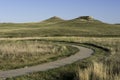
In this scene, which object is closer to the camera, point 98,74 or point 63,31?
point 98,74

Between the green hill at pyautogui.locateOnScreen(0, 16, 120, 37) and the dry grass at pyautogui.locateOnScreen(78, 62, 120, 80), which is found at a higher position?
the dry grass at pyautogui.locateOnScreen(78, 62, 120, 80)

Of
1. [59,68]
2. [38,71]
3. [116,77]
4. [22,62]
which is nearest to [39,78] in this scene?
[38,71]

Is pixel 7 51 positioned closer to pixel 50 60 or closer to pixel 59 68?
pixel 50 60

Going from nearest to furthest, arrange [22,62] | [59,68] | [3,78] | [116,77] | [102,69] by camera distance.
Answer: [116,77] < [3,78] < [102,69] < [59,68] < [22,62]

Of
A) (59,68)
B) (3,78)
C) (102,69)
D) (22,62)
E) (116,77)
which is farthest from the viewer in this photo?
(22,62)

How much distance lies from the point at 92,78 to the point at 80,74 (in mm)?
626

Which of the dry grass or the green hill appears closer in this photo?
the dry grass

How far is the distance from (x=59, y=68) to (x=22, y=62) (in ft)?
12.1

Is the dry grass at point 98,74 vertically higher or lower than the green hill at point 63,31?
higher

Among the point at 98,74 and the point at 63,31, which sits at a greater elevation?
the point at 98,74

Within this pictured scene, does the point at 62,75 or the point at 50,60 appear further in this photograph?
the point at 50,60

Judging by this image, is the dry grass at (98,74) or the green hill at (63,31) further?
the green hill at (63,31)

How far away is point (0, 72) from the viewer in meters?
17.7

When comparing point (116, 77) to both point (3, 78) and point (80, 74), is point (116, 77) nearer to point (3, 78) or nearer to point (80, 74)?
point (80, 74)
